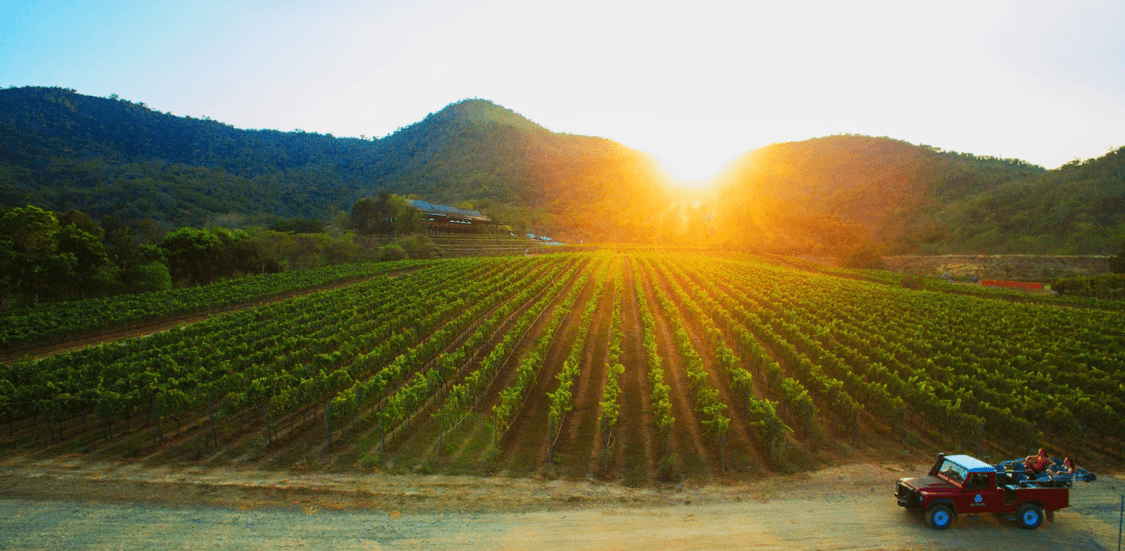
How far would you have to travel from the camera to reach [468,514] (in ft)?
36.3

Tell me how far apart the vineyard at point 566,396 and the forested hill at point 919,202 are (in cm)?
6780

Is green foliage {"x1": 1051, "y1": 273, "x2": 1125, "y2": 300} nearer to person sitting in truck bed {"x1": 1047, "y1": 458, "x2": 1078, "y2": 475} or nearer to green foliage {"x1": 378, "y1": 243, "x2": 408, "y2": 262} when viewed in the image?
person sitting in truck bed {"x1": 1047, "y1": 458, "x2": 1078, "y2": 475}

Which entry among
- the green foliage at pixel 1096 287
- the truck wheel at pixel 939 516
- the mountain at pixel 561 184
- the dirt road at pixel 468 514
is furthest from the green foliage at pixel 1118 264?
the truck wheel at pixel 939 516

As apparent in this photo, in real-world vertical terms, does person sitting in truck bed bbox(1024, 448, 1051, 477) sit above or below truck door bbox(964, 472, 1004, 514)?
above

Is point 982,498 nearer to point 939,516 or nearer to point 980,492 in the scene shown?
point 980,492

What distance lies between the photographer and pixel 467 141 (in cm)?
17675

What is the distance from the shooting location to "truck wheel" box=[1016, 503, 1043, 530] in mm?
10516

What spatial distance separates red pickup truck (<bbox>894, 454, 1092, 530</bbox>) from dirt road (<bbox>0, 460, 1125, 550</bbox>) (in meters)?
0.36

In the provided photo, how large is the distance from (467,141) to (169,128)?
8665cm

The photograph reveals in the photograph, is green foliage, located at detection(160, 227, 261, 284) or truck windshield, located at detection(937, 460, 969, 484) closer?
truck windshield, located at detection(937, 460, 969, 484)

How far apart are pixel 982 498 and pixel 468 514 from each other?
10.7m

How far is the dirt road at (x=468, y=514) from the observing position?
1003 cm

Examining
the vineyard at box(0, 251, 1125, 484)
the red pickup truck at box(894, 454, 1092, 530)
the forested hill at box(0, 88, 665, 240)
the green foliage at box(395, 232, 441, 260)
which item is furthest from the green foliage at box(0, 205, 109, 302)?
the forested hill at box(0, 88, 665, 240)

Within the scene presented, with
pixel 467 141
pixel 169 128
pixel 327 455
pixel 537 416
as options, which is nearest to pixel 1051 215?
pixel 537 416
